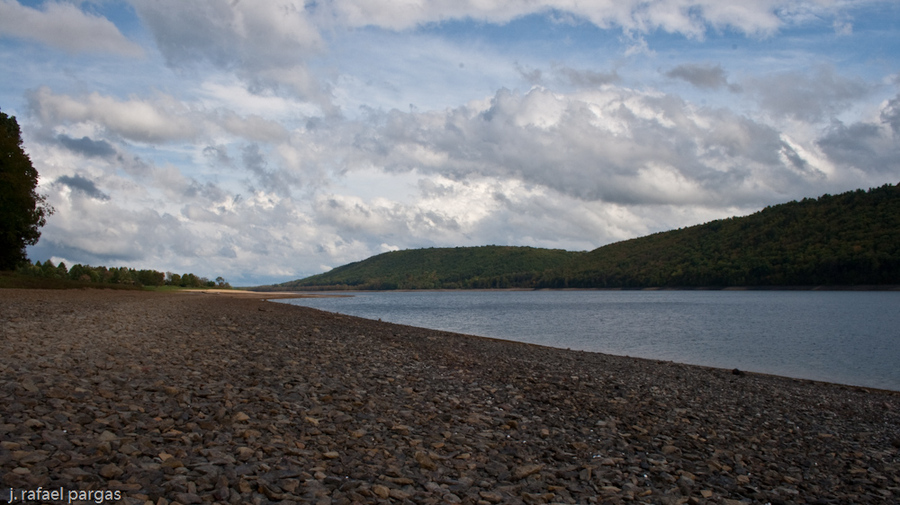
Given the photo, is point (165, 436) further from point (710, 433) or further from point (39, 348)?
point (710, 433)

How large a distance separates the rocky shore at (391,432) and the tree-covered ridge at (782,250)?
115160 millimetres

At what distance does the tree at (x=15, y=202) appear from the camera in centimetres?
4147

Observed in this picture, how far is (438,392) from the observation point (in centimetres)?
1087

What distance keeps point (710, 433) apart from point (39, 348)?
13257 mm

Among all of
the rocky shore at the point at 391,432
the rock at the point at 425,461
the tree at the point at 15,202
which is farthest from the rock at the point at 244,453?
the tree at the point at 15,202

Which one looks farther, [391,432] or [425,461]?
[391,432]

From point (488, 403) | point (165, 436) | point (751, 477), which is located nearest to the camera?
point (165, 436)

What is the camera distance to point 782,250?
126 metres

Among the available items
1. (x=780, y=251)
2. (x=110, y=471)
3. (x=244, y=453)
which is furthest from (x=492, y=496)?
(x=780, y=251)

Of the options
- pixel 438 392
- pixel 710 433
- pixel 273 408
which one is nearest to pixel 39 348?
pixel 273 408

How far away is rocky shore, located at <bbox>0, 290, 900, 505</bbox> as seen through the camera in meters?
5.67

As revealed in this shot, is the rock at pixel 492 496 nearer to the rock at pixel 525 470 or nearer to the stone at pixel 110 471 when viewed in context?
the rock at pixel 525 470

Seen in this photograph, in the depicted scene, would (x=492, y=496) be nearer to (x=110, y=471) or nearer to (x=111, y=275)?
(x=110, y=471)

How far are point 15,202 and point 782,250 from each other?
450 ft
